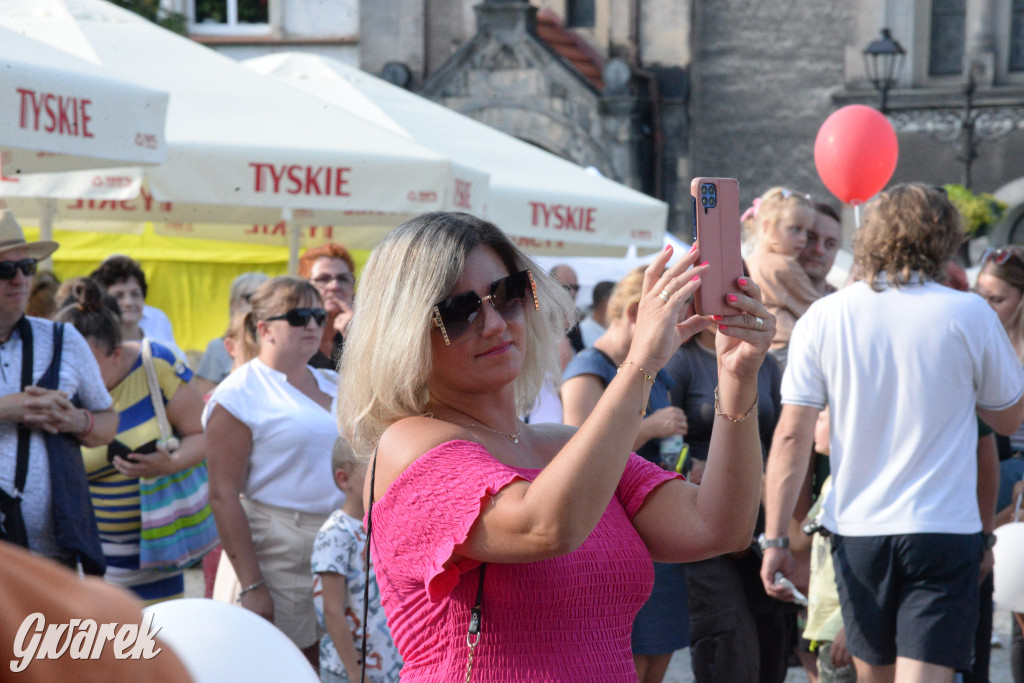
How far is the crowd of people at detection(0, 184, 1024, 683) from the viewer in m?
1.95

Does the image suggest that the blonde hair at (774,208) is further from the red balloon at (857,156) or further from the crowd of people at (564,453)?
the red balloon at (857,156)

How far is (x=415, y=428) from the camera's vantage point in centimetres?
205

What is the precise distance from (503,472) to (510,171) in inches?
232

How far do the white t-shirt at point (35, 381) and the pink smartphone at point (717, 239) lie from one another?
2.60m

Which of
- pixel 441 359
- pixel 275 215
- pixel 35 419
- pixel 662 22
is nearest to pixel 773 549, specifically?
pixel 441 359

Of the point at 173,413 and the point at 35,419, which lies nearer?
the point at 35,419

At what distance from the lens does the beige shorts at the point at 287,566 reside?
14.1 feet

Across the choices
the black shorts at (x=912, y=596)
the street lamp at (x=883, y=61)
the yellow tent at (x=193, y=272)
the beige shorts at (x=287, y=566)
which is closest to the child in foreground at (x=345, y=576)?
the beige shorts at (x=287, y=566)

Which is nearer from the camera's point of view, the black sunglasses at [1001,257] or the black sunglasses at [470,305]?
the black sunglasses at [470,305]

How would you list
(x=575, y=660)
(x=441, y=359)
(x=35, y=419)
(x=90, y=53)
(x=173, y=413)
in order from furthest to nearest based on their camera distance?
(x=90, y=53) < (x=173, y=413) < (x=35, y=419) < (x=441, y=359) < (x=575, y=660)

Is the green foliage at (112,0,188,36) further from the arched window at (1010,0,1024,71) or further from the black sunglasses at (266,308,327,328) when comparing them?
the black sunglasses at (266,308,327,328)

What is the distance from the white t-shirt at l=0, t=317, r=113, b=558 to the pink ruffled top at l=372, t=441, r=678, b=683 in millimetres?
2111

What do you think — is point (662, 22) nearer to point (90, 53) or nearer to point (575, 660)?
point (90, 53)

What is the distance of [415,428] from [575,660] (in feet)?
1.59
